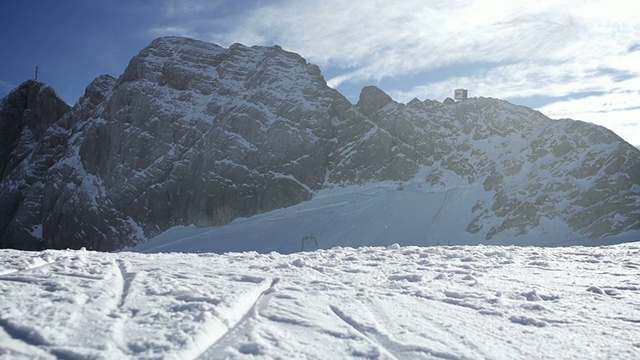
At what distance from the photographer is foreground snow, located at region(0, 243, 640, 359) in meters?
6.21

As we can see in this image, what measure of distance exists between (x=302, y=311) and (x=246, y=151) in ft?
332

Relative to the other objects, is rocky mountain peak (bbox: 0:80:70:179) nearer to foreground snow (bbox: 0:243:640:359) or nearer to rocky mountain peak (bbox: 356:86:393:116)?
rocky mountain peak (bbox: 356:86:393:116)

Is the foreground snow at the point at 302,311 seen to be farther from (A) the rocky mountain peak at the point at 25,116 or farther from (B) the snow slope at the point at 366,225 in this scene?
(A) the rocky mountain peak at the point at 25,116

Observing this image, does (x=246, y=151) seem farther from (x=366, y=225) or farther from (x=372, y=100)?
(x=366, y=225)

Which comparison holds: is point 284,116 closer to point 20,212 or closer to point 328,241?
point 328,241

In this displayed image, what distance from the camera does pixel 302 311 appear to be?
318 inches

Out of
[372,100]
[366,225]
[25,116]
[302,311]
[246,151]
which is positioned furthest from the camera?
[25,116]

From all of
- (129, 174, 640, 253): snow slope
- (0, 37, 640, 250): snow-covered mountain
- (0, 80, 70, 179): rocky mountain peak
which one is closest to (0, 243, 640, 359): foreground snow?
(129, 174, 640, 253): snow slope

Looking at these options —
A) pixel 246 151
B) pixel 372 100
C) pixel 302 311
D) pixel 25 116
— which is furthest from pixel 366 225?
pixel 25 116

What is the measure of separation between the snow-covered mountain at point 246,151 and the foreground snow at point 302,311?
74.7 m

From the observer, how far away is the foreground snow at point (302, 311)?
6215 mm

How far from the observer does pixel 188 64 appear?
124 m

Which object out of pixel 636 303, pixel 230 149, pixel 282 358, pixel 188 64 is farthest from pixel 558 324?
pixel 188 64

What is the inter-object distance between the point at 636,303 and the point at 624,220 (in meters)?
72.7
